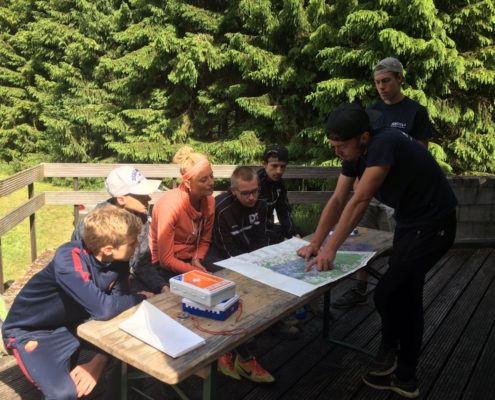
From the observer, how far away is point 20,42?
16.5 meters

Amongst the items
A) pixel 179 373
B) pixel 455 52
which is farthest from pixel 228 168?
pixel 455 52

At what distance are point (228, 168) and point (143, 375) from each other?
2815 mm

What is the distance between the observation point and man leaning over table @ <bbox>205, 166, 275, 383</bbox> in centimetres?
278

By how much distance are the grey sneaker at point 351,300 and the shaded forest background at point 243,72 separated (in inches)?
162

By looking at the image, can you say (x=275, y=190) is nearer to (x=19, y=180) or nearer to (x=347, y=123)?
(x=347, y=123)

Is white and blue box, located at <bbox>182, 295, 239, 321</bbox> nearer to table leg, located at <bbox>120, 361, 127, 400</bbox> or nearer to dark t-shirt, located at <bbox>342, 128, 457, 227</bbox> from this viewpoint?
table leg, located at <bbox>120, 361, 127, 400</bbox>

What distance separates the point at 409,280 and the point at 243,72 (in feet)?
25.7

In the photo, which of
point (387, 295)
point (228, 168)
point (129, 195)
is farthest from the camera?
point (228, 168)

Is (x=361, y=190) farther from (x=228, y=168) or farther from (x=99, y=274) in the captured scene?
(x=228, y=168)

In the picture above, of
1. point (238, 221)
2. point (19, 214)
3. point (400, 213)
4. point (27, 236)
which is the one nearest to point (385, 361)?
point (400, 213)

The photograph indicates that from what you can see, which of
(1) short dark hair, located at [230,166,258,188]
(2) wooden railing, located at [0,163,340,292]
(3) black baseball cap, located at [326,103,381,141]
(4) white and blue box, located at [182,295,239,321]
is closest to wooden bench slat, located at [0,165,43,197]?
(2) wooden railing, located at [0,163,340,292]

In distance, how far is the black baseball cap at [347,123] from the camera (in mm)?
1990

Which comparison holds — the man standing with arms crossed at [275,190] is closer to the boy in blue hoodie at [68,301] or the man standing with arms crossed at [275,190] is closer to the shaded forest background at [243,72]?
the boy in blue hoodie at [68,301]

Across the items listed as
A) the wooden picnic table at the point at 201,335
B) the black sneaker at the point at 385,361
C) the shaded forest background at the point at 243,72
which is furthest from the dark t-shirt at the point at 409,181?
the shaded forest background at the point at 243,72
